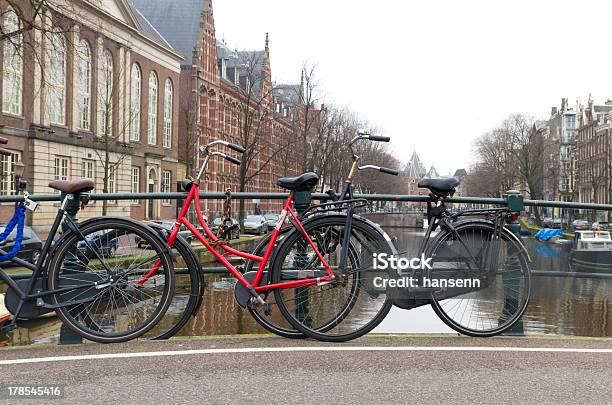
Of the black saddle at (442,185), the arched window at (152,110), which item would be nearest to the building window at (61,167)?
the arched window at (152,110)

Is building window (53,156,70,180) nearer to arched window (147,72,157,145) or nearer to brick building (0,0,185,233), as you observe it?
brick building (0,0,185,233)

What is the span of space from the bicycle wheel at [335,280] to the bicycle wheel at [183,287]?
0.54 m

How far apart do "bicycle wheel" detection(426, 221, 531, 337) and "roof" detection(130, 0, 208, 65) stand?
60010 mm

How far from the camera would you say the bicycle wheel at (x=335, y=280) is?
14.9ft

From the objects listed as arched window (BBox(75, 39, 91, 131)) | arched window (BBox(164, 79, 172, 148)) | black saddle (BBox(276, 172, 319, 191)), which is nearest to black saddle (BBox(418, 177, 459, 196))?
black saddle (BBox(276, 172, 319, 191))

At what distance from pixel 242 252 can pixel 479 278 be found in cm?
179

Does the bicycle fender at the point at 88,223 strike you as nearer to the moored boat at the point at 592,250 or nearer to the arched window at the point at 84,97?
the moored boat at the point at 592,250

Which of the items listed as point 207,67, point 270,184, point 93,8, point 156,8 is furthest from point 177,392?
point 270,184

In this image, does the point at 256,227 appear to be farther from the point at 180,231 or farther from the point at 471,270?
the point at 471,270

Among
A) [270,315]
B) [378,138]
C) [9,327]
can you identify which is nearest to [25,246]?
[9,327]

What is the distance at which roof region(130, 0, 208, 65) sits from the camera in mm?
63031

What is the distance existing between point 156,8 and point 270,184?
77.7 ft

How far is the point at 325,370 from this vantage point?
3824 mm

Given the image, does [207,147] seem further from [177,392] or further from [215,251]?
[177,392]
